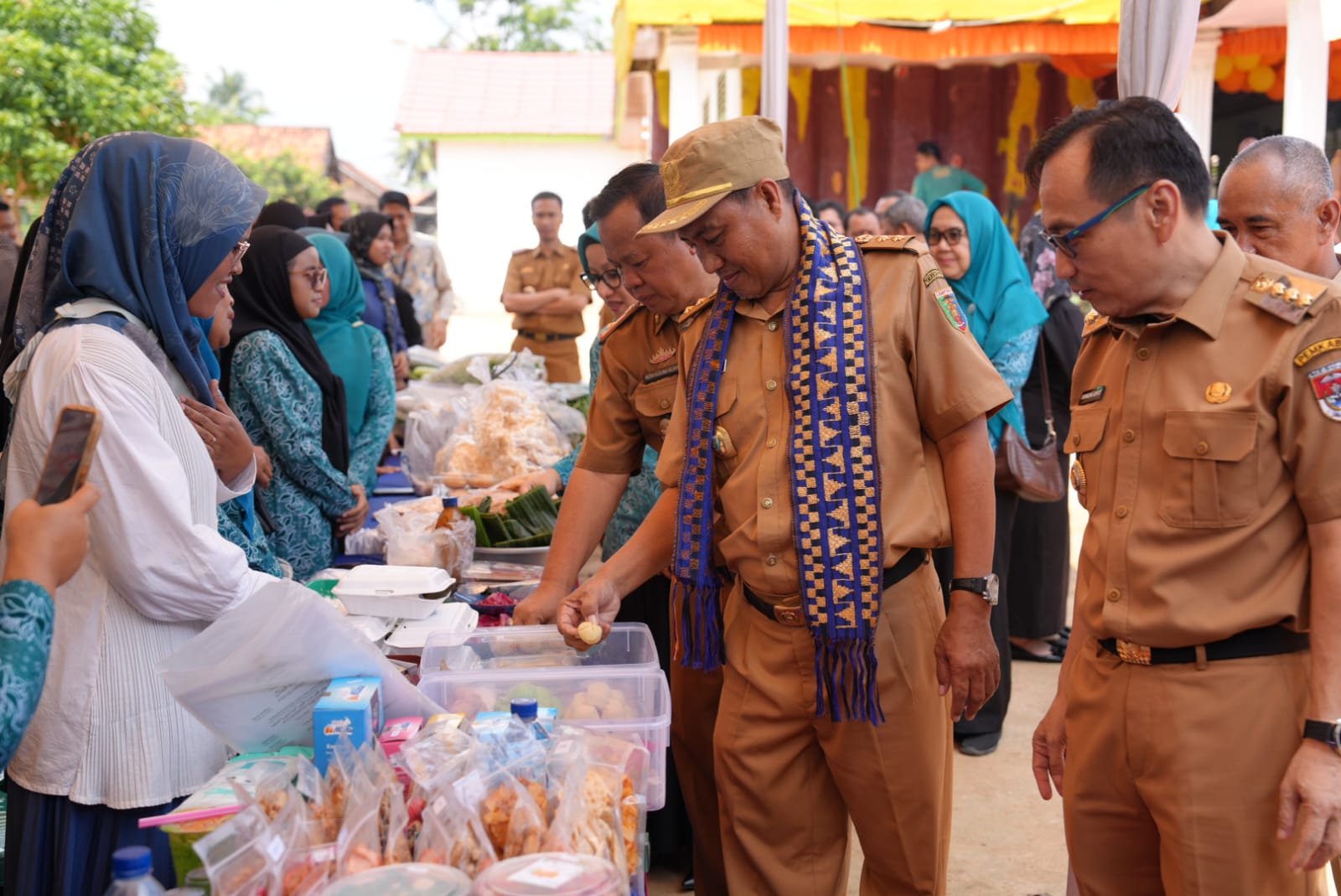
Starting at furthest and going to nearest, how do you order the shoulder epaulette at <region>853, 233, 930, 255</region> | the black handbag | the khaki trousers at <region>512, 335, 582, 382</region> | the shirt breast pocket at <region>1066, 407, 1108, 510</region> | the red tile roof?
the red tile roof
the khaki trousers at <region>512, 335, 582, 382</region>
the black handbag
the shoulder epaulette at <region>853, 233, 930, 255</region>
the shirt breast pocket at <region>1066, 407, 1108, 510</region>

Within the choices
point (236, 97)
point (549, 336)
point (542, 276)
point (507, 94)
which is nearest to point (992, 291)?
point (549, 336)

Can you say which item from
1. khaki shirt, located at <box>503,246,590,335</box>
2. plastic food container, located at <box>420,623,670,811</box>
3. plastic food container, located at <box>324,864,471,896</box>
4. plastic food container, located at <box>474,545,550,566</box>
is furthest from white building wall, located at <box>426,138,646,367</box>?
plastic food container, located at <box>324,864,471,896</box>

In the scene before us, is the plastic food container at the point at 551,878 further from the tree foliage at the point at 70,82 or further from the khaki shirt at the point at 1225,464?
the tree foliage at the point at 70,82

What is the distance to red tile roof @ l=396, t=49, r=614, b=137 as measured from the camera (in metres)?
24.8

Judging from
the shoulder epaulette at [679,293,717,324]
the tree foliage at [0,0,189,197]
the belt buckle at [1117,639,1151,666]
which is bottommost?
the belt buckle at [1117,639,1151,666]

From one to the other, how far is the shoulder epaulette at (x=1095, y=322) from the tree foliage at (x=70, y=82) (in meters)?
15.8

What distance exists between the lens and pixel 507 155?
82.9ft

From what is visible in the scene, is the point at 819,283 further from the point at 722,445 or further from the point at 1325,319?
the point at 1325,319

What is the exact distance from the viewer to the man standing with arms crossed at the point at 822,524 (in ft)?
6.79

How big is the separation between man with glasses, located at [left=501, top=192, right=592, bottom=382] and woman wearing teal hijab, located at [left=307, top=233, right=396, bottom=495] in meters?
3.46

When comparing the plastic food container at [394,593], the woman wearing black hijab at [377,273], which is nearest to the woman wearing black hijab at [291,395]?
the plastic food container at [394,593]

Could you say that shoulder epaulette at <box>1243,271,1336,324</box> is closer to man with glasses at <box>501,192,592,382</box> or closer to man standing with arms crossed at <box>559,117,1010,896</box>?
man standing with arms crossed at <box>559,117,1010,896</box>

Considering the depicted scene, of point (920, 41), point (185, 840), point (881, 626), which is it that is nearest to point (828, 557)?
point (881, 626)

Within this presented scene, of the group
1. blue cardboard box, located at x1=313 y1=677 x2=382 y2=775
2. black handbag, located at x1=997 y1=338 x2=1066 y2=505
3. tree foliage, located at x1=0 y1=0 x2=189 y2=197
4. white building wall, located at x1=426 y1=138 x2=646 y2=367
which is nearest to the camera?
blue cardboard box, located at x1=313 y1=677 x2=382 y2=775
